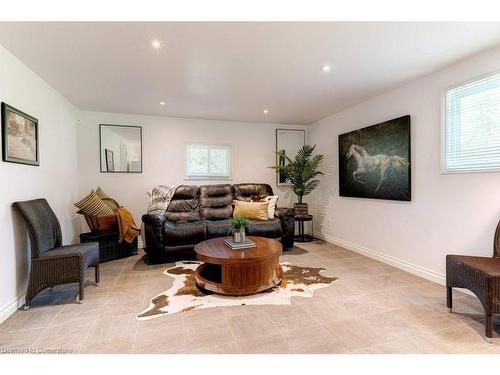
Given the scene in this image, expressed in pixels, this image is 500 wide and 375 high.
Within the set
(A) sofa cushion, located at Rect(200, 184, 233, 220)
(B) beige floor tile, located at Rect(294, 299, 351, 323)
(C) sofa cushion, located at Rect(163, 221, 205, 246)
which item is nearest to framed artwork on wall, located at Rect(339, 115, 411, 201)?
(B) beige floor tile, located at Rect(294, 299, 351, 323)

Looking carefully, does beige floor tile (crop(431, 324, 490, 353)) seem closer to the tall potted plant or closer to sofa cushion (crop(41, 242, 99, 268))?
the tall potted plant

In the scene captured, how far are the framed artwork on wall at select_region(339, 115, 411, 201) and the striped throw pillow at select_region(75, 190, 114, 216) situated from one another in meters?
3.78

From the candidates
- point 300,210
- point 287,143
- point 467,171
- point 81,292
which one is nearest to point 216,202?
point 300,210

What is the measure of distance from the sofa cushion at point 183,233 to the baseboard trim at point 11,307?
156 centimetres

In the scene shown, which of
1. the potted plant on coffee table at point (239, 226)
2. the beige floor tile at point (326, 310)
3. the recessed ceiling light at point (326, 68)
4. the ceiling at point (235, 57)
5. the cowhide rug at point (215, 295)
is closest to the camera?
the ceiling at point (235, 57)

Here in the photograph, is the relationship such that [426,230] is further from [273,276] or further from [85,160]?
[85,160]

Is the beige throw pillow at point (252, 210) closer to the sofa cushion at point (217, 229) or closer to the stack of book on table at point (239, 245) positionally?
the sofa cushion at point (217, 229)

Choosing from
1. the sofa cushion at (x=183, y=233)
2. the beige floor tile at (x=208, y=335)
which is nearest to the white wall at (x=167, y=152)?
the sofa cushion at (x=183, y=233)

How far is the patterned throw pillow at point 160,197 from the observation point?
4141 millimetres

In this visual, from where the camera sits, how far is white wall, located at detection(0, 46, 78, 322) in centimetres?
219

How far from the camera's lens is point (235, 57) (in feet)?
7.86
